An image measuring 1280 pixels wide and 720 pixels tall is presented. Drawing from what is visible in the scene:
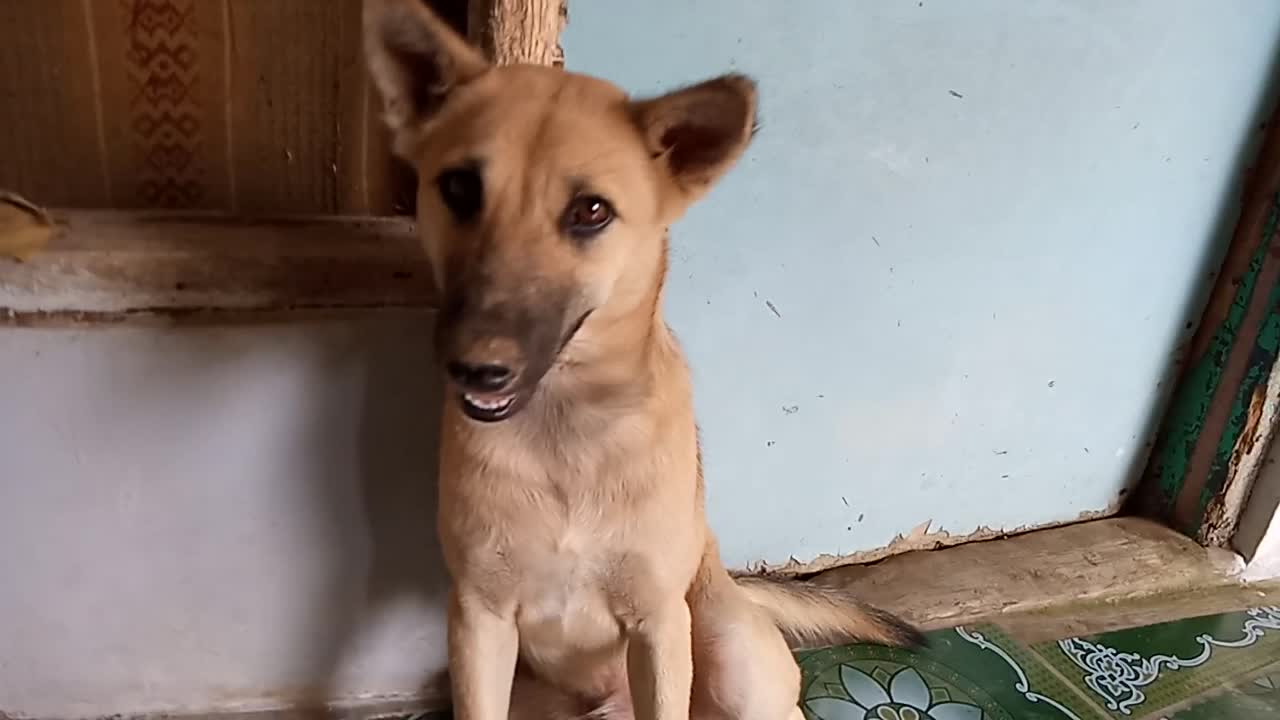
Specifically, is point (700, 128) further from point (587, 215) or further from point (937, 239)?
point (937, 239)

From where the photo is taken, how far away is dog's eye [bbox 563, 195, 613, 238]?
Result: 1052 millimetres

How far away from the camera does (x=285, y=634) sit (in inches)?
61.3

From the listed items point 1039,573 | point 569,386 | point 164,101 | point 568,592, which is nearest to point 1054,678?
point 1039,573

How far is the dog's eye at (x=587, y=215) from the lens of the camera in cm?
105

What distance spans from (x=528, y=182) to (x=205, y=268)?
51 cm

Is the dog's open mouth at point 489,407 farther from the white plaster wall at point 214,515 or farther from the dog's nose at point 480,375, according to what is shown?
the white plaster wall at point 214,515

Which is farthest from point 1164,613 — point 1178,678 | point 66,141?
point 66,141

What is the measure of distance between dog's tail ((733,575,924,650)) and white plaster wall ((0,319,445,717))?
1.62 feet

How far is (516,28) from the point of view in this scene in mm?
1310

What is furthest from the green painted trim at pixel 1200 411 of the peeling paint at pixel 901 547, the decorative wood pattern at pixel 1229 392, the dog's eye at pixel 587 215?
the dog's eye at pixel 587 215

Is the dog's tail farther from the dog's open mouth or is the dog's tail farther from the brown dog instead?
the dog's open mouth

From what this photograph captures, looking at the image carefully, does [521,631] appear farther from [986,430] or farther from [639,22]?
[986,430]

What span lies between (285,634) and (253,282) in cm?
52

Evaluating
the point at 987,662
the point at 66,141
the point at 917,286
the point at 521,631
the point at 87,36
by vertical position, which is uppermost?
the point at 87,36
